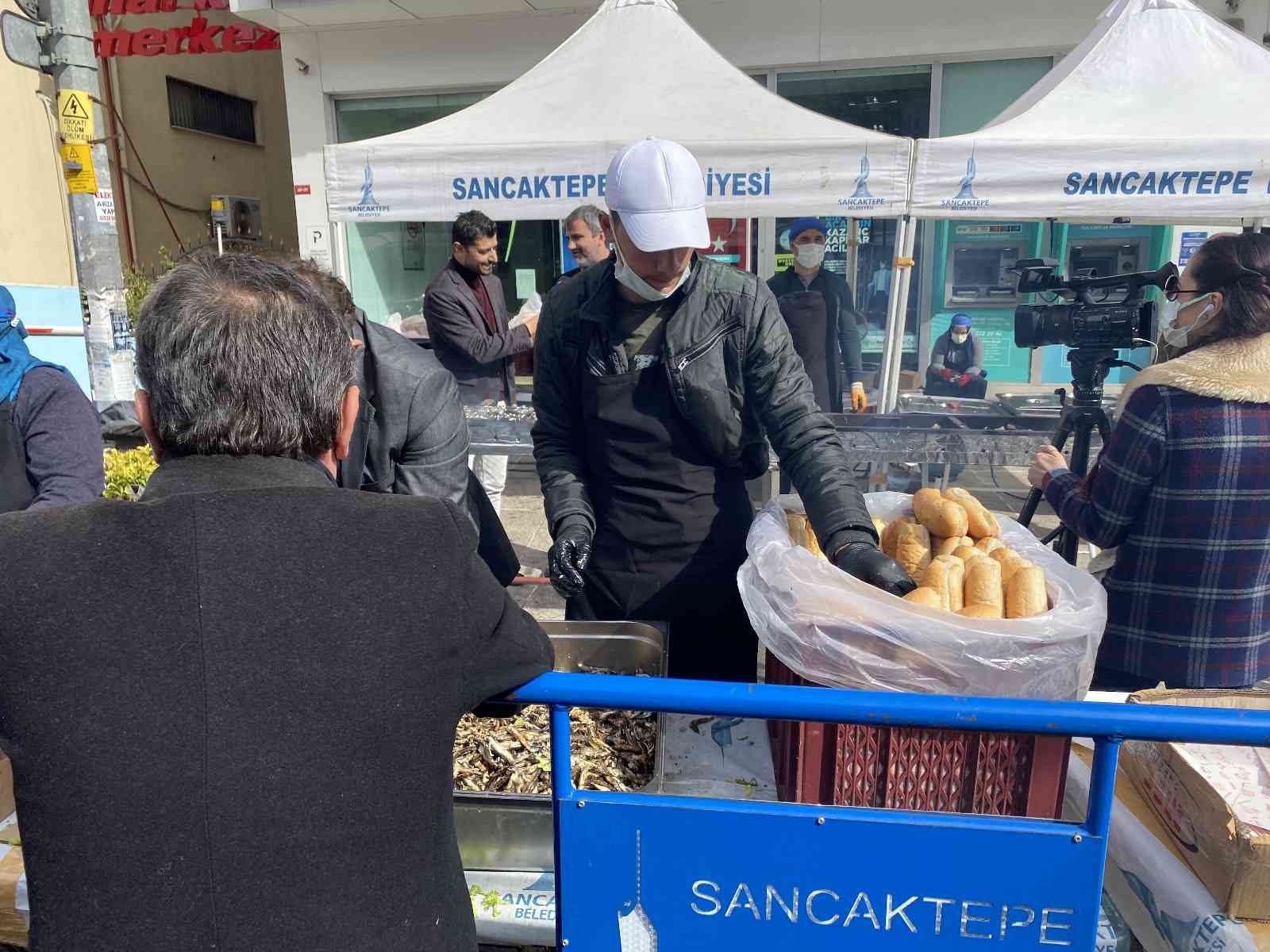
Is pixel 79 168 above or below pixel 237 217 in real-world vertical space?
below

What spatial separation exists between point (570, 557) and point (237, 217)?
13.0 meters

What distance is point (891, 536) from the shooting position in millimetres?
1928

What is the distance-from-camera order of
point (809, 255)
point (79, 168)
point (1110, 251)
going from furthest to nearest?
point (1110, 251) → point (79, 168) → point (809, 255)

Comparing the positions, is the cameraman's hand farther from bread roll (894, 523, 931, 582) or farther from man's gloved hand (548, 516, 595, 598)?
man's gloved hand (548, 516, 595, 598)

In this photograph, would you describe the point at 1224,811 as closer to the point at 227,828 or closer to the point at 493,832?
the point at 493,832

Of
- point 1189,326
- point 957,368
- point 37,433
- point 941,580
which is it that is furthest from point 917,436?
point 37,433

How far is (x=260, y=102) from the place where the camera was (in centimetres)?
1428

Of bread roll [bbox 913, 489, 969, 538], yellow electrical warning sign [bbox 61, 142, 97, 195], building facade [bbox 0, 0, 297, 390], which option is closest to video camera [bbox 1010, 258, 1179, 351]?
bread roll [bbox 913, 489, 969, 538]

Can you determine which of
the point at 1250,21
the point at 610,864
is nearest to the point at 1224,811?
the point at 610,864

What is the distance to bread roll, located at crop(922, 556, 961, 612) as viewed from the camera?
5.18 feet

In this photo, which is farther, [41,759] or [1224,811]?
[1224,811]

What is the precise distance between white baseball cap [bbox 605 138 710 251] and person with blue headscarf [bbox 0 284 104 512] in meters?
2.05

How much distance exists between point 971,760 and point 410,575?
95cm

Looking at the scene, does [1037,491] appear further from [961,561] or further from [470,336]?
[470,336]
